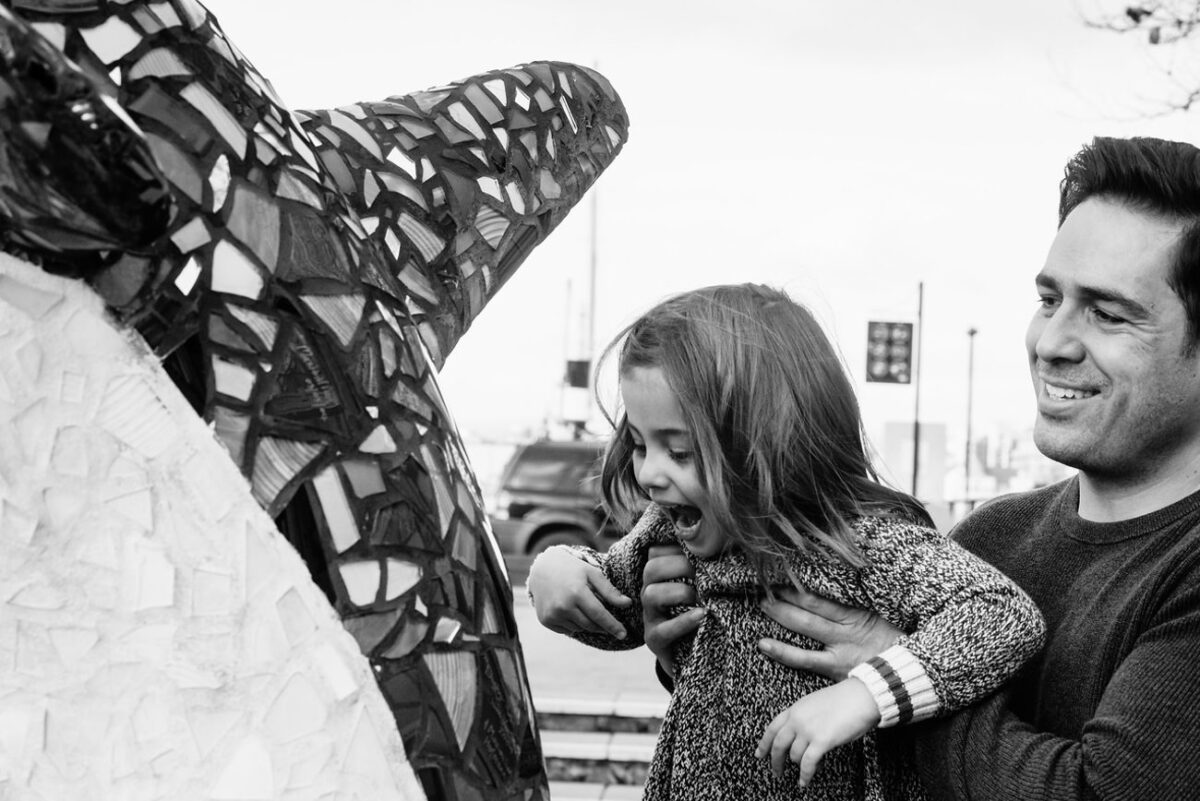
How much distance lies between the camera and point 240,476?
76 cm

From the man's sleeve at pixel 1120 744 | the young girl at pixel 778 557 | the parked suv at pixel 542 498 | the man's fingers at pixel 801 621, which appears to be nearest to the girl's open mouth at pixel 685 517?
the young girl at pixel 778 557

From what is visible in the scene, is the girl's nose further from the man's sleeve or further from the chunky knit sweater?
the man's sleeve

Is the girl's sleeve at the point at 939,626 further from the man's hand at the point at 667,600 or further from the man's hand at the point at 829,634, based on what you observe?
the man's hand at the point at 667,600

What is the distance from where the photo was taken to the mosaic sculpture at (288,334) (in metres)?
0.70

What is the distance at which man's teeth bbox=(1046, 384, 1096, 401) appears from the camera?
1427mm

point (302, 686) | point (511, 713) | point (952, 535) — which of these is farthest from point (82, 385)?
point (952, 535)

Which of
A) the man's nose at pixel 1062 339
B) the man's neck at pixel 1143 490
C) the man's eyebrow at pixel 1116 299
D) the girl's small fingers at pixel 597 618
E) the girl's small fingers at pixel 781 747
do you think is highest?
the man's eyebrow at pixel 1116 299

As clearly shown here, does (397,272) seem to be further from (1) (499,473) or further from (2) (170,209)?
(1) (499,473)

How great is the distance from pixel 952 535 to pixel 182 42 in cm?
135

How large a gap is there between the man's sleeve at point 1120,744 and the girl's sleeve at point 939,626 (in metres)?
0.06

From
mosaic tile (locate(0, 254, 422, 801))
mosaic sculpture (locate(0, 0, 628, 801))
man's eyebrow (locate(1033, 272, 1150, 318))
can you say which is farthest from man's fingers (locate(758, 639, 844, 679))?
mosaic tile (locate(0, 254, 422, 801))

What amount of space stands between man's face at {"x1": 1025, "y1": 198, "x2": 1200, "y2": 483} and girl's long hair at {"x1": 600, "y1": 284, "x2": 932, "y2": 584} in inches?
9.1

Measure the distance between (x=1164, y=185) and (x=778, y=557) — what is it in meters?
0.63

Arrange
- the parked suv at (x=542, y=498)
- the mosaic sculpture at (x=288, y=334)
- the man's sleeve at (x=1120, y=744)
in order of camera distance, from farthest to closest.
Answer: the parked suv at (x=542, y=498)
the man's sleeve at (x=1120, y=744)
the mosaic sculpture at (x=288, y=334)
